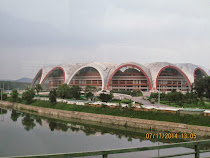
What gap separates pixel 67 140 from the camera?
20.9 m

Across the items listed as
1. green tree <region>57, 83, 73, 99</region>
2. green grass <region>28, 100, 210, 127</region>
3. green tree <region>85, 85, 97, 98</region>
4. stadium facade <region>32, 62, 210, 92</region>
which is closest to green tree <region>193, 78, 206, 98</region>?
green grass <region>28, 100, 210, 127</region>

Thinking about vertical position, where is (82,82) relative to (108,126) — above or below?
above

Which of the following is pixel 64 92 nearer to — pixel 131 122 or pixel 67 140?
pixel 131 122

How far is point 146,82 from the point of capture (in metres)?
67.0

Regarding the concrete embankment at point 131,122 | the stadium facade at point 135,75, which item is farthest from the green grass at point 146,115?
the stadium facade at point 135,75

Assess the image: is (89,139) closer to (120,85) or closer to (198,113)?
(198,113)

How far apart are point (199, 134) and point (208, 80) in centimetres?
1634

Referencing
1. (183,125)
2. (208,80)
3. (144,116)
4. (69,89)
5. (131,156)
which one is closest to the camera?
(131,156)

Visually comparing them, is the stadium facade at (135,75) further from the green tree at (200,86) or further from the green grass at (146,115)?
the green grass at (146,115)

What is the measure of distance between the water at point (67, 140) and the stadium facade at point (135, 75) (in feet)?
126

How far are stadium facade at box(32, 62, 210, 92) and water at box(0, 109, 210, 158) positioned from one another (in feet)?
126

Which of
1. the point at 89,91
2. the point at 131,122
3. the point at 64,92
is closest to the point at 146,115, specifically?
the point at 131,122

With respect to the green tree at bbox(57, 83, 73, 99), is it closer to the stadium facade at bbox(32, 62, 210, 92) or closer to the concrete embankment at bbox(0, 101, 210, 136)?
the concrete embankment at bbox(0, 101, 210, 136)

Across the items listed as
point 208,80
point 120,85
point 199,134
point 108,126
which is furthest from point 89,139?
point 120,85
